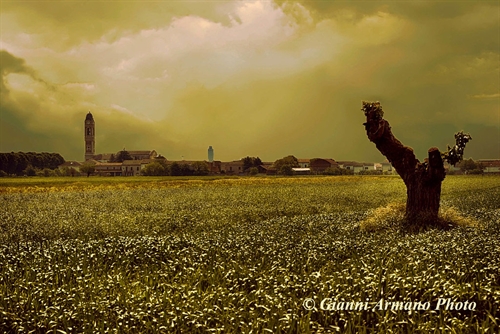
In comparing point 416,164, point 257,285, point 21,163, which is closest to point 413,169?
point 416,164

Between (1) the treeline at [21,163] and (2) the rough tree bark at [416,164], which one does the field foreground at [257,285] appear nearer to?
(2) the rough tree bark at [416,164]

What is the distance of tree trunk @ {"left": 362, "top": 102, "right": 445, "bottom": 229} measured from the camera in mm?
18734

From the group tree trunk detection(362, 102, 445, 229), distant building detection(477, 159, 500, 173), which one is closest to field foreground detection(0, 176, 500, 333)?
tree trunk detection(362, 102, 445, 229)

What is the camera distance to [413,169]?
19.5 meters

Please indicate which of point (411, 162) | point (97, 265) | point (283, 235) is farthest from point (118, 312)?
point (411, 162)

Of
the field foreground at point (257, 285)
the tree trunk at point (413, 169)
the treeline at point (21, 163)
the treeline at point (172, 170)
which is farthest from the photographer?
the treeline at point (172, 170)

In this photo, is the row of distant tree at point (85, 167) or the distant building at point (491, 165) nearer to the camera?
the row of distant tree at point (85, 167)

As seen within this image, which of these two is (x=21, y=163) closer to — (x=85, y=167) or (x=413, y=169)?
(x=85, y=167)

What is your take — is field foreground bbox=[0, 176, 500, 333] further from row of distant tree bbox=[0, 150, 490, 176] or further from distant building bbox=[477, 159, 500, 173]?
distant building bbox=[477, 159, 500, 173]

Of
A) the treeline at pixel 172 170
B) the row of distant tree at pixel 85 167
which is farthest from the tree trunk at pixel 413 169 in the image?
the treeline at pixel 172 170

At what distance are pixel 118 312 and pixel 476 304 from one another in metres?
6.67

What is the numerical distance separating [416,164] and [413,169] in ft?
0.97

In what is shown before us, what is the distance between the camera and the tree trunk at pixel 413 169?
61.5 feet

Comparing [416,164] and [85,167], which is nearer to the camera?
[416,164]
